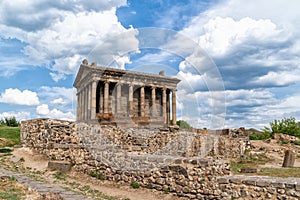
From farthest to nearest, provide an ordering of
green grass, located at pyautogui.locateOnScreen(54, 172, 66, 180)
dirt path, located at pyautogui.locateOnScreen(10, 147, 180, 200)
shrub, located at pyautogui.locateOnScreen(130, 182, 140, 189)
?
1. green grass, located at pyautogui.locateOnScreen(54, 172, 66, 180)
2. shrub, located at pyautogui.locateOnScreen(130, 182, 140, 189)
3. dirt path, located at pyautogui.locateOnScreen(10, 147, 180, 200)

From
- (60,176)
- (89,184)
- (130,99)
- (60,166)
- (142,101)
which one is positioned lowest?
(89,184)

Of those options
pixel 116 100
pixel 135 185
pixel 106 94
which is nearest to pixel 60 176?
pixel 135 185

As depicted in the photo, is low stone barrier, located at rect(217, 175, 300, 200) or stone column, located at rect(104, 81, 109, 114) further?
stone column, located at rect(104, 81, 109, 114)

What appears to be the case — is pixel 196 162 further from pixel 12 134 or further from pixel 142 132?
pixel 12 134

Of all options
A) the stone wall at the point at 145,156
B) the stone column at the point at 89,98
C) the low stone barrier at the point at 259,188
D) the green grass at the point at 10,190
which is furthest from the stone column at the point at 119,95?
the low stone barrier at the point at 259,188

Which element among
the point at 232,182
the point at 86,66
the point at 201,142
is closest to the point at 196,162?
the point at 232,182

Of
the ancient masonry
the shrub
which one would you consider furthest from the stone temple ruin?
the ancient masonry

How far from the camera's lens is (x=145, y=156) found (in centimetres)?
914

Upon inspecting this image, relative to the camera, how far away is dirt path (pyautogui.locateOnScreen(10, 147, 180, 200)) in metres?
8.26

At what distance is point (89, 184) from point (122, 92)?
24.4 metres

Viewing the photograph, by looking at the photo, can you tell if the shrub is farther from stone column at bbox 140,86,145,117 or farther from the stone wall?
stone column at bbox 140,86,145,117

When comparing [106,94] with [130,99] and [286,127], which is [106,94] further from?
[286,127]

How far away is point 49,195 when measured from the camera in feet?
19.4

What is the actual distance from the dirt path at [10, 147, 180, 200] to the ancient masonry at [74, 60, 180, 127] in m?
17.1
